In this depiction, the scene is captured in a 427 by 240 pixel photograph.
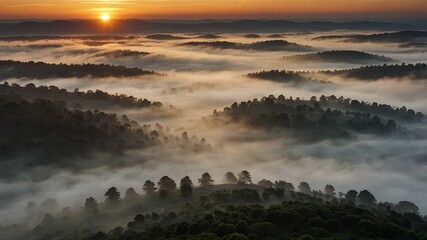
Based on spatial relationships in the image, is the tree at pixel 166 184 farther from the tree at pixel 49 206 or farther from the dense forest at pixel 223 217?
the tree at pixel 49 206

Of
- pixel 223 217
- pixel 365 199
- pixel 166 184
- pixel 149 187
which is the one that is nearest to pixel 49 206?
pixel 149 187

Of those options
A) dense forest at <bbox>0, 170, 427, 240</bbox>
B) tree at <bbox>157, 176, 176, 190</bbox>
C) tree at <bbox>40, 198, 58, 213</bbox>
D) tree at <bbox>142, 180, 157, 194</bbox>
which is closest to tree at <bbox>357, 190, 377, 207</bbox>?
dense forest at <bbox>0, 170, 427, 240</bbox>

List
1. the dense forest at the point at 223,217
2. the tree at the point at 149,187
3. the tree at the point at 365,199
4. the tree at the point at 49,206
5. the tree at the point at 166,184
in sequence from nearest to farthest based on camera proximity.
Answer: the dense forest at the point at 223,217 → the tree at the point at 365,199 → the tree at the point at 149,187 → the tree at the point at 166,184 → the tree at the point at 49,206

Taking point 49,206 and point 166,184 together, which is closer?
point 166,184

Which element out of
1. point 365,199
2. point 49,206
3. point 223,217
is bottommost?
point 365,199

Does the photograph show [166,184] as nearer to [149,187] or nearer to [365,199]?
[149,187]

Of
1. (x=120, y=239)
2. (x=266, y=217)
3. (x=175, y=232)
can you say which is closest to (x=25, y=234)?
(x=120, y=239)

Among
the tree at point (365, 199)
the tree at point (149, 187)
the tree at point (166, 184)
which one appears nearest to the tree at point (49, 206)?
the tree at point (149, 187)

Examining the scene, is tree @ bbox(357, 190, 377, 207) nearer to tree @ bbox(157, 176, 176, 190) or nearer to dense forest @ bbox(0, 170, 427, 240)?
dense forest @ bbox(0, 170, 427, 240)

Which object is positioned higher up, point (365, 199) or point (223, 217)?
point (223, 217)
